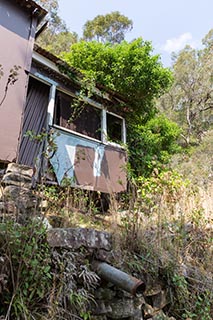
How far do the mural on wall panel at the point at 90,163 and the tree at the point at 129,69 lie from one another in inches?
86.8

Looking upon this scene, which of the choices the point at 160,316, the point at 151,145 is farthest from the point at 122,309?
the point at 151,145

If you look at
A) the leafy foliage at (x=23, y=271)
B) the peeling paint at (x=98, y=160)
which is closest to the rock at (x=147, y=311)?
the leafy foliage at (x=23, y=271)

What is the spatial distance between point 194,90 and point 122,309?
818 inches

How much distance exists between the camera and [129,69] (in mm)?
8672

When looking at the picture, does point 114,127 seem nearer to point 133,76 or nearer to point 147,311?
point 133,76

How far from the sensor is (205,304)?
3365mm

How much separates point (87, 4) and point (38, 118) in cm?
784

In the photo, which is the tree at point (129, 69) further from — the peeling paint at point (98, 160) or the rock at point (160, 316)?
the rock at point (160, 316)

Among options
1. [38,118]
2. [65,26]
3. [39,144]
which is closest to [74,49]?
[38,118]

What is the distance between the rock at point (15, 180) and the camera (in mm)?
3434

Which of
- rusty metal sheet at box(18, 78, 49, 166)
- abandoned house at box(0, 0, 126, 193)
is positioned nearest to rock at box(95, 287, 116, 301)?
abandoned house at box(0, 0, 126, 193)

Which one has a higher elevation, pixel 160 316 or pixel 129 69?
pixel 129 69

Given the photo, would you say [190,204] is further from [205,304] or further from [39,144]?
[39,144]

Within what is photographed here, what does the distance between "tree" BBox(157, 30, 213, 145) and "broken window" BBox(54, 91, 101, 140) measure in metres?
14.3
